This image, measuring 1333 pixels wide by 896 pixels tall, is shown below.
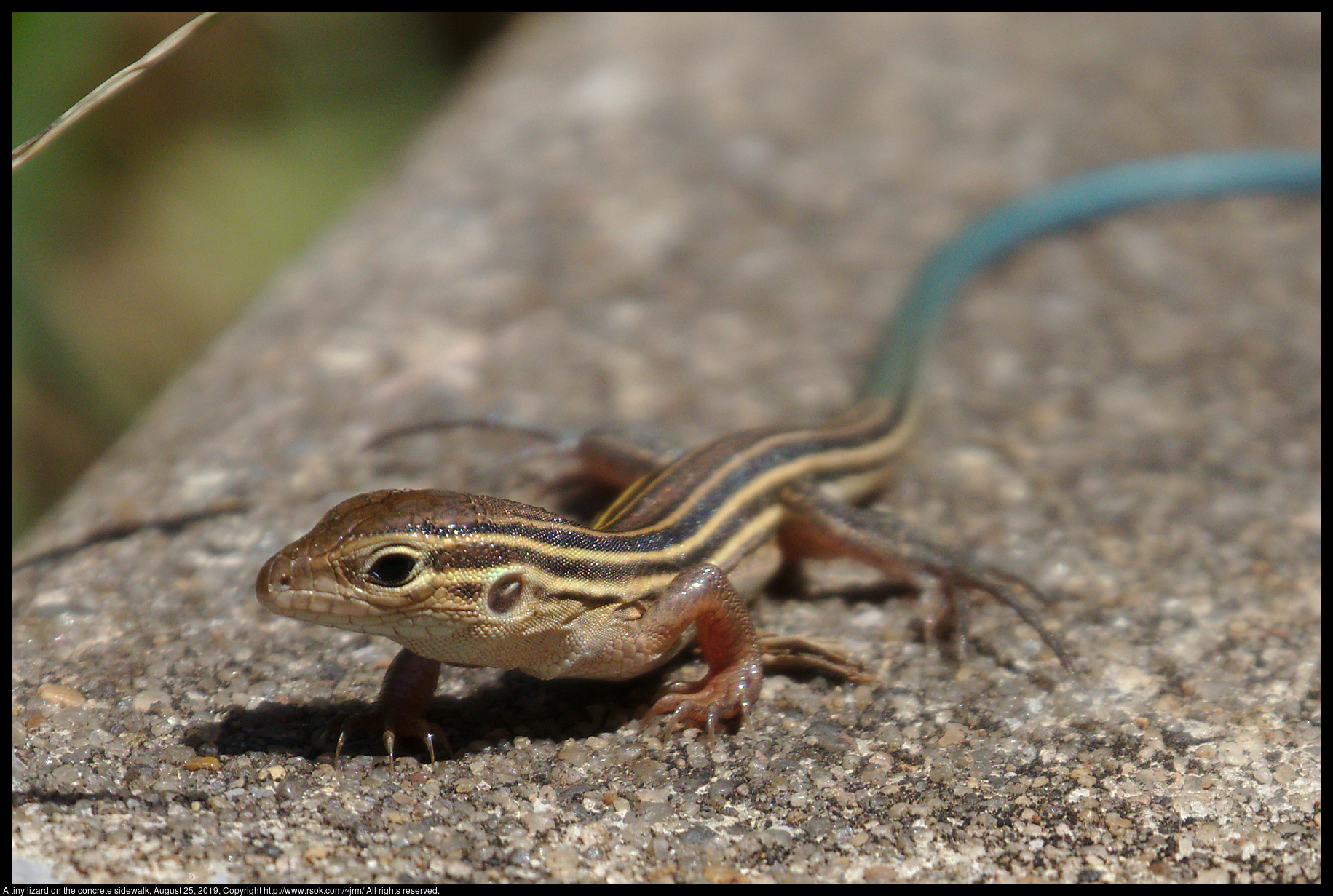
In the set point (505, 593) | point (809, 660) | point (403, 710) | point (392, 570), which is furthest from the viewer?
point (809, 660)

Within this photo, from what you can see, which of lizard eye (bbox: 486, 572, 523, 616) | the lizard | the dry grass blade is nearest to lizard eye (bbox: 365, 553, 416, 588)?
the lizard

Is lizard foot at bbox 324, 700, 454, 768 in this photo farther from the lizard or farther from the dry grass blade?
the dry grass blade

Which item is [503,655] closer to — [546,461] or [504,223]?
[546,461]

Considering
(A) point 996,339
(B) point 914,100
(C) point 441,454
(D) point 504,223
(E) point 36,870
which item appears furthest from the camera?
(B) point 914,100

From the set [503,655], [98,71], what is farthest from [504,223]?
[503,655]

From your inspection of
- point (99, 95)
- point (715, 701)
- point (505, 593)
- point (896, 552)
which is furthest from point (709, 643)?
point (99, 95)

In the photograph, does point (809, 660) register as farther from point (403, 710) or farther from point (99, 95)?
point (99, 95)
